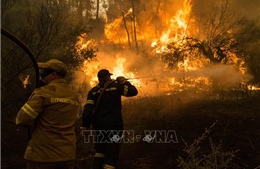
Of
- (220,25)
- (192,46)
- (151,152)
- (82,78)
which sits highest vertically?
(220,25)

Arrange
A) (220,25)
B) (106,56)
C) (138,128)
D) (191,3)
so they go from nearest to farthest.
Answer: (138,128) → (220,25) → (191,3) → (106,56)

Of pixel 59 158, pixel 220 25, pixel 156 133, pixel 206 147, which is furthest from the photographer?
pixel 220 25

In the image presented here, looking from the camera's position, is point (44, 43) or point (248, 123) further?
point (44, 43)

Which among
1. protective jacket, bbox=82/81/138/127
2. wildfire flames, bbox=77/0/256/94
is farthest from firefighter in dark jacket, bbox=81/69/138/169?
wildfire flames, bbox=77/0/256/94

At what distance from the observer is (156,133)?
7434 mm

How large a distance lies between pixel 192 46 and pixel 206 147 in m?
6.54

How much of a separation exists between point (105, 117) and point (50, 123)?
188 cm

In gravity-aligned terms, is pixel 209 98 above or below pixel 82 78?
below

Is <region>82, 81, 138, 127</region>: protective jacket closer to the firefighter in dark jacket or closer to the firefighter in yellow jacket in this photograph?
the firefighter in dark jacket

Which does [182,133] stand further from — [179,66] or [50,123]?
[179,66]

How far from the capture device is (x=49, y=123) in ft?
10.3

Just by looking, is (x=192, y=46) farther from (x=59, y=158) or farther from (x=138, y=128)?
(x=59, y=158)

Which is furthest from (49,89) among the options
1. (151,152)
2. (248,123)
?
(248,123)

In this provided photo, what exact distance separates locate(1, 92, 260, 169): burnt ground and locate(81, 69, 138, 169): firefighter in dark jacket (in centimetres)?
92
